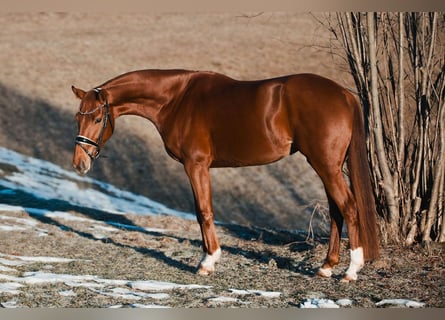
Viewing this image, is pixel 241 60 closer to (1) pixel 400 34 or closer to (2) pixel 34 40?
(2) pixel 34 40

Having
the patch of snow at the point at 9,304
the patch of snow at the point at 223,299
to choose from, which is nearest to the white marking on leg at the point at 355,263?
the patch of snow at the point at 223,299

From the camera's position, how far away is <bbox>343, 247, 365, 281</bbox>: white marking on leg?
204 inches

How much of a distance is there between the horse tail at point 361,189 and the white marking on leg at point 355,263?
0.17ft

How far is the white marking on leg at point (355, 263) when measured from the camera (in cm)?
518

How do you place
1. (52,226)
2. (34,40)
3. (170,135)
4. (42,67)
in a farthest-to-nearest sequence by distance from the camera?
(34,40) < (42,67) < (52,226) < (170,135)

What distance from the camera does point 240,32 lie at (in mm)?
15609

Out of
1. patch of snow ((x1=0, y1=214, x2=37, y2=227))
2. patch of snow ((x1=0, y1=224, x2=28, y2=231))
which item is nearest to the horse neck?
patch of snow ((x1=0, y1=224, x2=28, y2=231))

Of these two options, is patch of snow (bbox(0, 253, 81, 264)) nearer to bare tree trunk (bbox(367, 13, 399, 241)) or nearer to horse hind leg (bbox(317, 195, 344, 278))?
horse hind leg (bbox(317, 195, 344, 278))

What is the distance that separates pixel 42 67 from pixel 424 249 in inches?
411

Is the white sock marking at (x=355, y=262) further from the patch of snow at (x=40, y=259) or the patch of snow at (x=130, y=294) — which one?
the patch of snow at (x=40, y=259)

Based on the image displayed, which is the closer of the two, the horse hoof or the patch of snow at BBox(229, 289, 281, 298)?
the patch of snow at BBox(229, 289, 281, 298)

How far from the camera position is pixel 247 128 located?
537 cm

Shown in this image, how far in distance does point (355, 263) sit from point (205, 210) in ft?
4.21

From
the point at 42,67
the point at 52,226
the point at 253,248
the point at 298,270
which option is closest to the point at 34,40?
the point at 42,67
